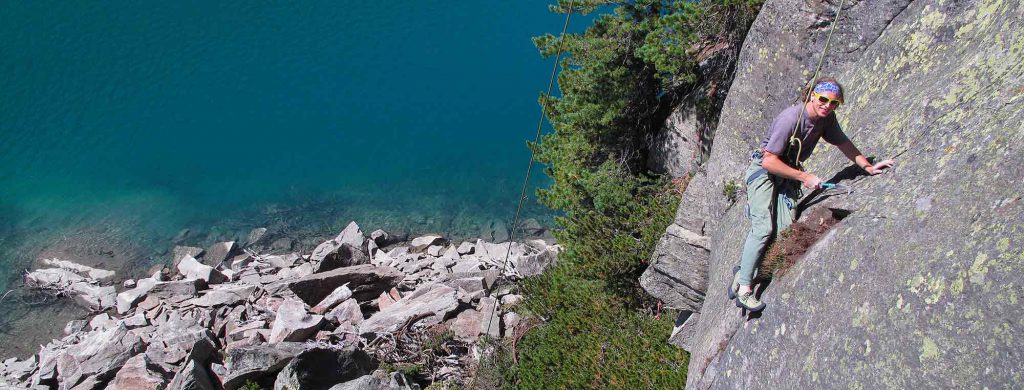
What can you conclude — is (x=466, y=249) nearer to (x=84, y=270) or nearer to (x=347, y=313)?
(x=347, y=313)

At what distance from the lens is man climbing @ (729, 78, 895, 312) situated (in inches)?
228

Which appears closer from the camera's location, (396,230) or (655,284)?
(655,284)

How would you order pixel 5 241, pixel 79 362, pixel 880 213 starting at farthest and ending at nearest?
pixel 5 241
pixel 79 362
pixel 880 213

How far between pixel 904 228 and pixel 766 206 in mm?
1320

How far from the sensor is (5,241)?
20.4 meters

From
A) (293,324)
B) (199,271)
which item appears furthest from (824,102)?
(199,271)

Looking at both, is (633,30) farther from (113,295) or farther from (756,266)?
(113,295)

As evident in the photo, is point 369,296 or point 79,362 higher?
point 79,362

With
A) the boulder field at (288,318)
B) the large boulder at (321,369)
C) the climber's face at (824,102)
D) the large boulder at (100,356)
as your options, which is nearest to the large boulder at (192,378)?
the boulder field at (288,318)

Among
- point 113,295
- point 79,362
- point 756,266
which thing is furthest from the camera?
point 113,295

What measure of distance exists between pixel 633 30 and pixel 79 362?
12.6 m

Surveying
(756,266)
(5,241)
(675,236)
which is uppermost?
(5,241)

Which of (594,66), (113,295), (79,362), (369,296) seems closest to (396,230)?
(369,296)

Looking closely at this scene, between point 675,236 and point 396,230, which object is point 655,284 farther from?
point 396,230
